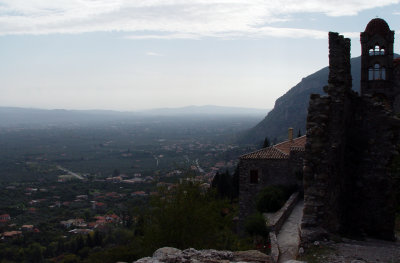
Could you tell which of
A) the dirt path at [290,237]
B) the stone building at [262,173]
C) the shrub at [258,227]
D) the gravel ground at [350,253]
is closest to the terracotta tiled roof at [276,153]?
the stone building at [262,173]

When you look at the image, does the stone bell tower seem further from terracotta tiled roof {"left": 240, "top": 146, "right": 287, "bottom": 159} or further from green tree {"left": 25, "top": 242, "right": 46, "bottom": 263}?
green tree {"left": 25, "top": 242, "right": 46, "bottom": 263}

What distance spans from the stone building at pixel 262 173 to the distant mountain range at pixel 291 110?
85.1 meters

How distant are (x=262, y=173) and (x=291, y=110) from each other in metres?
103

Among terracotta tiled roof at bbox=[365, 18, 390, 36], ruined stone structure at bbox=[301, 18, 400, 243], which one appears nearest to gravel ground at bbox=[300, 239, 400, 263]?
ruined stone structure at bbox=[301, 18, 400, 243]

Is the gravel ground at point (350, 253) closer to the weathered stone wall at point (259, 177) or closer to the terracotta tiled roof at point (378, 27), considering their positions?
the weathered stone wall at point (259, 177)

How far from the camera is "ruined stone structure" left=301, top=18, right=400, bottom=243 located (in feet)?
27.0

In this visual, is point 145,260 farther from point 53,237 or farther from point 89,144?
point 89,144

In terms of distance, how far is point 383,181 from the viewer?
30.5 feet

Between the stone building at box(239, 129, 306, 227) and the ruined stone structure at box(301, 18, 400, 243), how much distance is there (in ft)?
35.8

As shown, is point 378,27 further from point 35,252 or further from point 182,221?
point 35,252

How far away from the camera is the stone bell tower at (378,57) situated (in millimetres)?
26828

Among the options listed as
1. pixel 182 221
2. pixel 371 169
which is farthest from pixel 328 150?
pixel 182 221

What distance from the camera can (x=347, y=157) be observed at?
9.73 metres

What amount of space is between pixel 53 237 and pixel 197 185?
4030 cm
